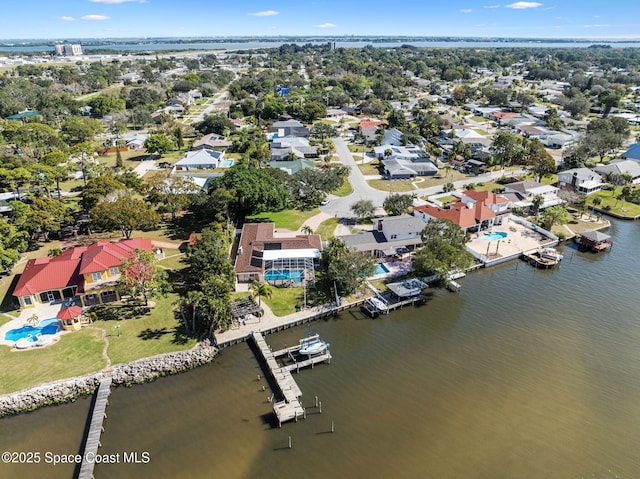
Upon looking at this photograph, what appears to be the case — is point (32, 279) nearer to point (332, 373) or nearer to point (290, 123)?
point (332, 373)

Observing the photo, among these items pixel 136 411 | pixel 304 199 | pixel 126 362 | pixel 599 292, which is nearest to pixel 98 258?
pixel 126 362

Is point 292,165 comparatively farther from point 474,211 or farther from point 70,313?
point 70,313

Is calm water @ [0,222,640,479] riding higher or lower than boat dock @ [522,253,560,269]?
lower

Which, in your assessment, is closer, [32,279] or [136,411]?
[136,411]

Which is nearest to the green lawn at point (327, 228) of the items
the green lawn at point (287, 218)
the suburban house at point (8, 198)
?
the green lawn at point (287, 218)

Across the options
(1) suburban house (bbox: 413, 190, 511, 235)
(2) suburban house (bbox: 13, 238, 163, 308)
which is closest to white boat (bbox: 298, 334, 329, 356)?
(2) suburban house (bbox: 13, 238, 163, 308)

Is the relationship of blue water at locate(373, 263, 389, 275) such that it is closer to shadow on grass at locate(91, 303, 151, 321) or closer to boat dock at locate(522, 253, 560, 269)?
boat dock at locate(522, 253, 560, 269)
